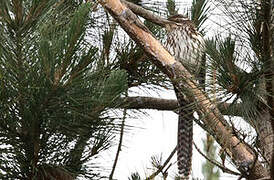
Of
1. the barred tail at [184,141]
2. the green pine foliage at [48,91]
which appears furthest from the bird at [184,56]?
the green pine foliage at [48,91]

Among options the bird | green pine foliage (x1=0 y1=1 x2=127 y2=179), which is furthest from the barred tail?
green pine foliage (x1=0 y1=1 x2=127 y2=179)

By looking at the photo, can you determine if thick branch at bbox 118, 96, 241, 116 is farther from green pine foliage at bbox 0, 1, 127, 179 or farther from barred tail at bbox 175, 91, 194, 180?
green pine foliage at bbox 0, 1, 127, 179

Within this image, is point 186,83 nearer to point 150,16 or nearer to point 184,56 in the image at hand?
point 150,16

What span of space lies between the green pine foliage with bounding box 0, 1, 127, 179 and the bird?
0.39m

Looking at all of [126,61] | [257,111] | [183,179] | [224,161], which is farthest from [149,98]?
[257,111]

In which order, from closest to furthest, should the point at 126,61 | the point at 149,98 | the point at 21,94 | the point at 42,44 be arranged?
the point at 42,44 < the point at 21,94 < the point at 126,61 < the point at 149,98

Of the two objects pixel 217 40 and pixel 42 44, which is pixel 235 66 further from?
pixel 42 44

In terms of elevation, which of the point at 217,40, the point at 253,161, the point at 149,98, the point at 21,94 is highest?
the point at 149,98

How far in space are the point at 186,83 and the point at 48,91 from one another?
1.65 feet

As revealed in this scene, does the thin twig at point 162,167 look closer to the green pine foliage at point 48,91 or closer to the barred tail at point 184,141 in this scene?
the barred tail at point 184,141

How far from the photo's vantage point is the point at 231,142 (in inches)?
92.0

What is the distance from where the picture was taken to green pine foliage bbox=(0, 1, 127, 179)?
1883 mm

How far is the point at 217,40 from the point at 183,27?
0.81 metres

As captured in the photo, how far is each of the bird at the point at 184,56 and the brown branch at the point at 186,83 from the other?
0.06m
